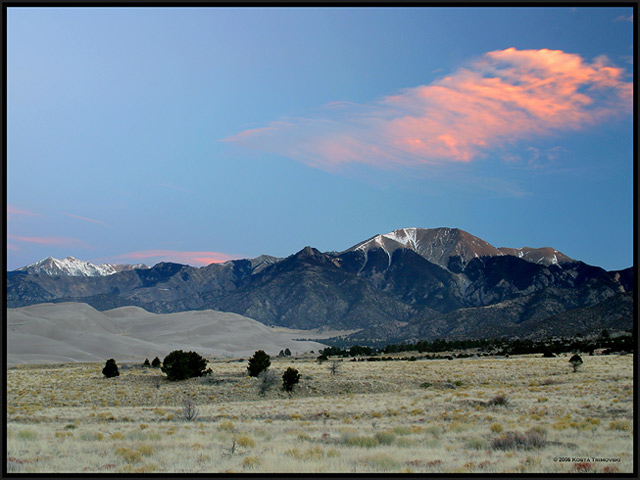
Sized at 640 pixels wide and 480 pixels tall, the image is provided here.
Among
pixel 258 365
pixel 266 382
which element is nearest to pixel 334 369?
pixel 258 365

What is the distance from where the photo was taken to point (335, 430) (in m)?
20.8

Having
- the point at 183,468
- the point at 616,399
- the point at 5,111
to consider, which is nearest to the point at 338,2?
the point at 5,111

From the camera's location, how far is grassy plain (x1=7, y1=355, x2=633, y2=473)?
45.3 ft

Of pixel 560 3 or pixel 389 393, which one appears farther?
pixel 389 393

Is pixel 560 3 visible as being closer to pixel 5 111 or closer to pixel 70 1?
pixel 70 1

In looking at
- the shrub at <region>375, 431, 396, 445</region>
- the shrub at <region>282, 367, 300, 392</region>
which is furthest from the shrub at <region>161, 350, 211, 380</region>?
the shrub at <region>375, 431, 396, 445</region>

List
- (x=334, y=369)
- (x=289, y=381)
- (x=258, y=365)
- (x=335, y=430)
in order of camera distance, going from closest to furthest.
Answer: (x=335, y=430)
(x=289, y=381)
(x=258, y=365)
(x=334, y=369)

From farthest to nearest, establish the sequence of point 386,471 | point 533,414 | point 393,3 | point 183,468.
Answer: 1. point 533,414
2. point 183,468
3. point 386,471
4. point 393,3

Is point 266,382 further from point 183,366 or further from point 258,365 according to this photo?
point 183,366

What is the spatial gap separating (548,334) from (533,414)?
161m

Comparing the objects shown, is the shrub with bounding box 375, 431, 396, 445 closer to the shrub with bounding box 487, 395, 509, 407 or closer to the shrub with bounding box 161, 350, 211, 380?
the shrub with bounding box 487, 395, 509, 407

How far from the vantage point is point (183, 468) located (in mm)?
13875

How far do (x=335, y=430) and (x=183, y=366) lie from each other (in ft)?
102

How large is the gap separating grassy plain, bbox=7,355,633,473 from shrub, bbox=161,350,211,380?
213 inches
